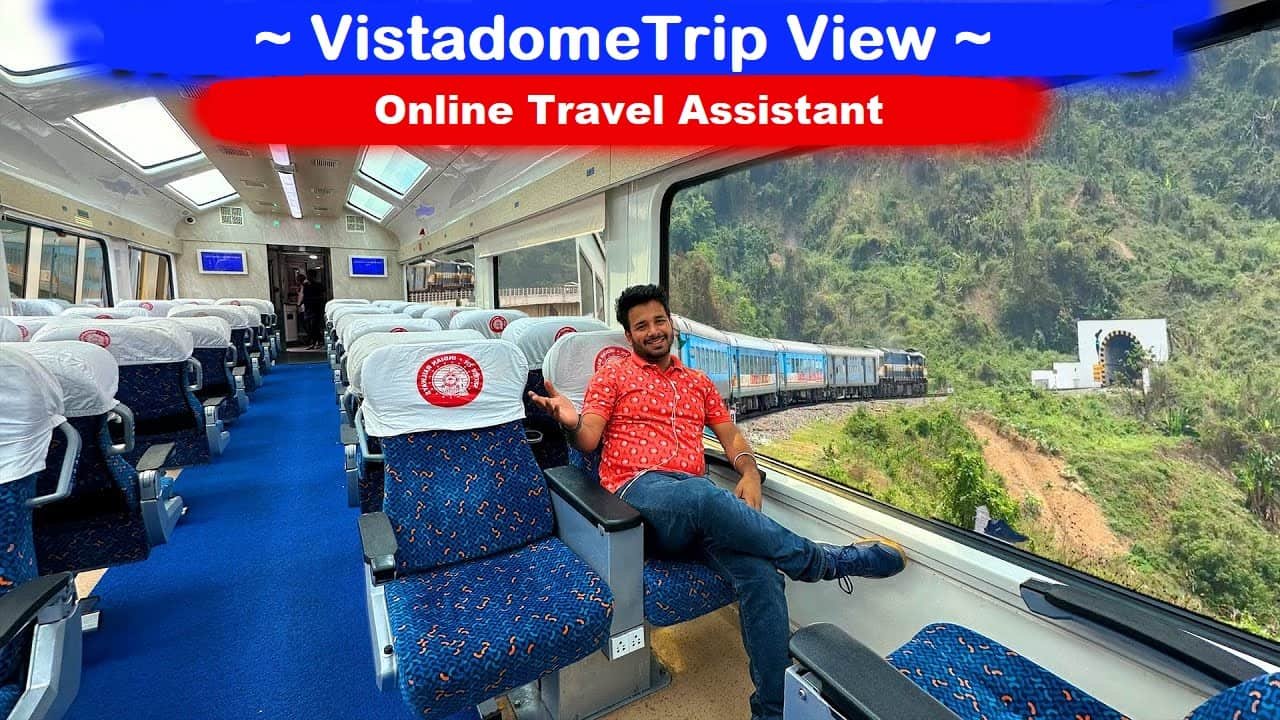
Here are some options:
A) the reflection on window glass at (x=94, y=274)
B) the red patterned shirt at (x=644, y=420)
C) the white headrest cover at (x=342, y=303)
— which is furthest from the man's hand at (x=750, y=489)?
the reflection on window glass at (x=94, y=274)

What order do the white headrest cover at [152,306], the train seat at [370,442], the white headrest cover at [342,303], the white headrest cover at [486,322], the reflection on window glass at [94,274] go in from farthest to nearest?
the white headrest cover at [342,303] → the reflection on window glass at [94,274] → the white headrest cover at [152,306] → the white headrest cover at [486,322] → the train seat at [370,442]

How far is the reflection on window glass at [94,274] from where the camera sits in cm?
813

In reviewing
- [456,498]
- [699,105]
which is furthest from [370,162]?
[456,498]

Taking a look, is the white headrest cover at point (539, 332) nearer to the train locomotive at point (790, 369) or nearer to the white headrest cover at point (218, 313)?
the train locomotive at point (790, 369)

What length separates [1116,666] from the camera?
4.42 ft

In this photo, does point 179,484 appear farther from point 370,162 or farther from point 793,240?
point 370,162

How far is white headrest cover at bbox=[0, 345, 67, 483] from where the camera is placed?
151 cm

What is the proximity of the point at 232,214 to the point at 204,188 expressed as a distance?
274cm

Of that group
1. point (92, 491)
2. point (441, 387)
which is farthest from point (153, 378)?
point (441, 387)

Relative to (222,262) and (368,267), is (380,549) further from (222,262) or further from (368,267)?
(222,262)

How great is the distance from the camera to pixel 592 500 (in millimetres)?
1745

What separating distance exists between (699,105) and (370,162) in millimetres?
6211

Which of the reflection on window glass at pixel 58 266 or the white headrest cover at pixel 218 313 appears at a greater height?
the reflection on window glass at pixel 58 266

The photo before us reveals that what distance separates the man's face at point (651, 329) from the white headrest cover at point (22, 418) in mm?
1824
